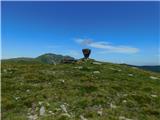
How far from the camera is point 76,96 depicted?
17.5 metres

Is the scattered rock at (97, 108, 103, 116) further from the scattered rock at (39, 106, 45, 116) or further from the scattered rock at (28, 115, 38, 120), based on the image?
the scattered rock at (28, 115, 38, 120)

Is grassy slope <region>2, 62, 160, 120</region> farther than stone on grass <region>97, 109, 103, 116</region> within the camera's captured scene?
Yes

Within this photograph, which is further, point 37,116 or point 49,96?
point 49,96

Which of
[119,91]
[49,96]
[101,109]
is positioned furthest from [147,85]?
[49,96]

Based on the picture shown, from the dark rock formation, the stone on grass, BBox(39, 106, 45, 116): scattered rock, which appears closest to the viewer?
BBox(39, 106, 45, 116): scattered rock

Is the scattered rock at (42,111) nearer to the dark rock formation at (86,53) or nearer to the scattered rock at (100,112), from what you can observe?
the scattered rock at (100,112)

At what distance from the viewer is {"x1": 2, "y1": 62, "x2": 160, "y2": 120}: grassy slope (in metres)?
15.1

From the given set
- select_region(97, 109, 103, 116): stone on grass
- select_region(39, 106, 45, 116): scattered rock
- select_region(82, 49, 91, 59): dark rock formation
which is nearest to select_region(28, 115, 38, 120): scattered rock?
select_region(39, 106, 45, 116): scattered rock

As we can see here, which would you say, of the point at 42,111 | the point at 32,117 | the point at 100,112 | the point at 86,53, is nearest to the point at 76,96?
the point at 100,112

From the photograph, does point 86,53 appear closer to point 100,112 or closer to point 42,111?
point 100,112

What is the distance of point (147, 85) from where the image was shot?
2286 cm

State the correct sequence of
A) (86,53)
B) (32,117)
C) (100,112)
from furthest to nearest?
1. (86,53)
2. (100,112)
3. (32,117)

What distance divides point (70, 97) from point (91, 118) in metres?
3.23

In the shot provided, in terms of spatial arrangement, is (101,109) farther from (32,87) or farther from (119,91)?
(32,87)
